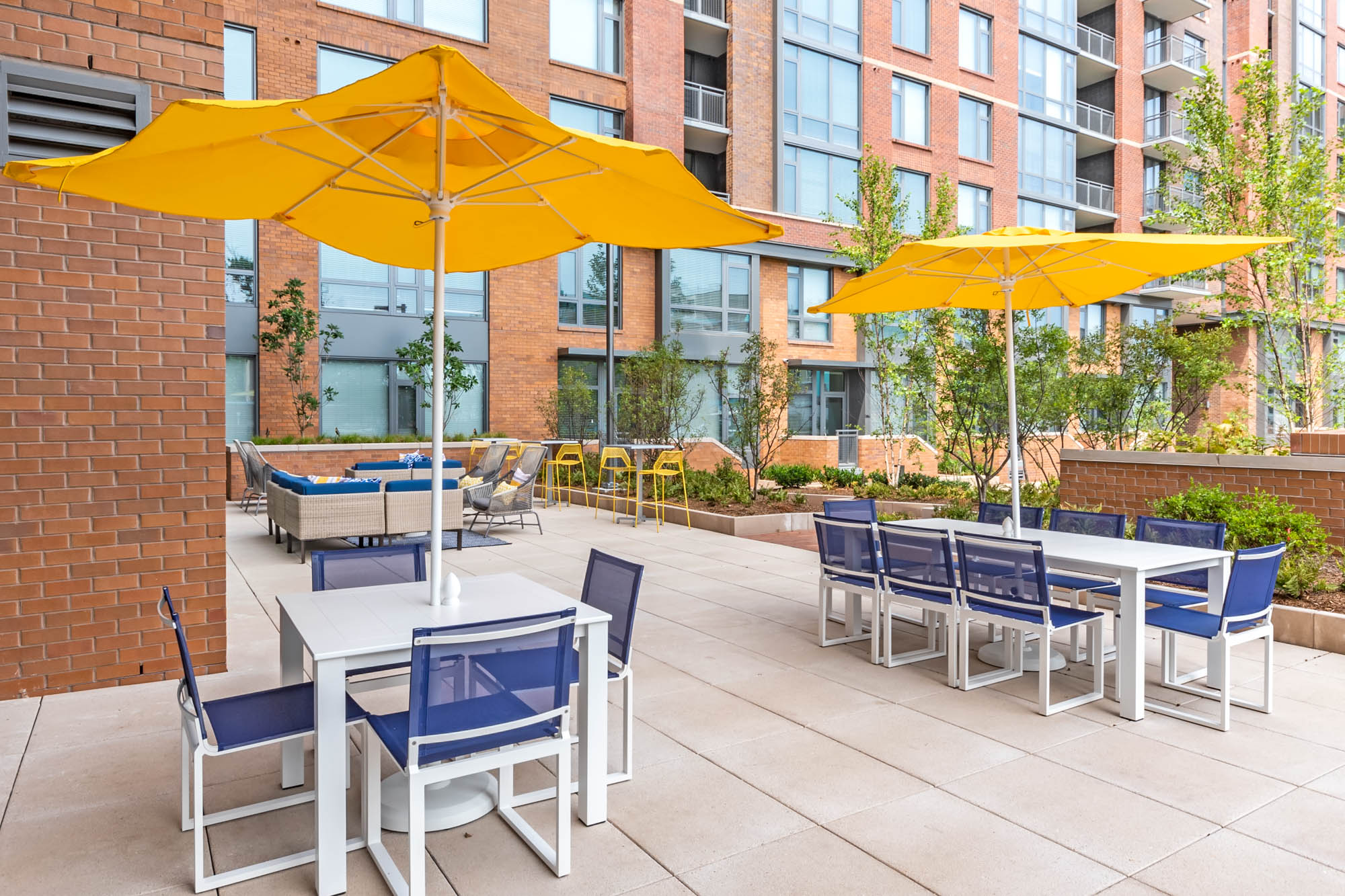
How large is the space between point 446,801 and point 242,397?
15.8m

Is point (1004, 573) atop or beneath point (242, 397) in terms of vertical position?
beneath

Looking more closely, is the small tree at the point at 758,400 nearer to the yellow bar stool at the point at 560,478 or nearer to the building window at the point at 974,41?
the yellow bar stool at the point at 560,478

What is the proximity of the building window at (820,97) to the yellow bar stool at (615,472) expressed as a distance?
1222 centimetres

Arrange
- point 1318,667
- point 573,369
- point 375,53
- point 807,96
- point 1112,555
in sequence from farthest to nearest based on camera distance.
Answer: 1. point 807,96
2. point 573,369
3. point 375,53
4. point 1318,667
5. point 1112,555

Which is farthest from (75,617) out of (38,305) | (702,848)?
(702,848)

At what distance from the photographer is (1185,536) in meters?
5.58

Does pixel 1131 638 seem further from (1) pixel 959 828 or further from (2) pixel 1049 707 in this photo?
(1) pixel 959 828

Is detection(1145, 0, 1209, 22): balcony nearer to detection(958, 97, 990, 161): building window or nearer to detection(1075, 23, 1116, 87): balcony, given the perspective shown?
detection(1075, 23, 1116, 87): balcony

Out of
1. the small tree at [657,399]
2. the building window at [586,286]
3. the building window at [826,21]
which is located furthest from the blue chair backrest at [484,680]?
the building window at [826,21]

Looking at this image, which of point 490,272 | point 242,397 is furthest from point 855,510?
point 490,272

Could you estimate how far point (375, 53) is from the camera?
59.7 feet

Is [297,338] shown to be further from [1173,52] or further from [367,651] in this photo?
[1173,52]

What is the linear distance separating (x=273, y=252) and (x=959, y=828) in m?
17.3

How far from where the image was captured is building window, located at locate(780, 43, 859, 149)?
2323cm
